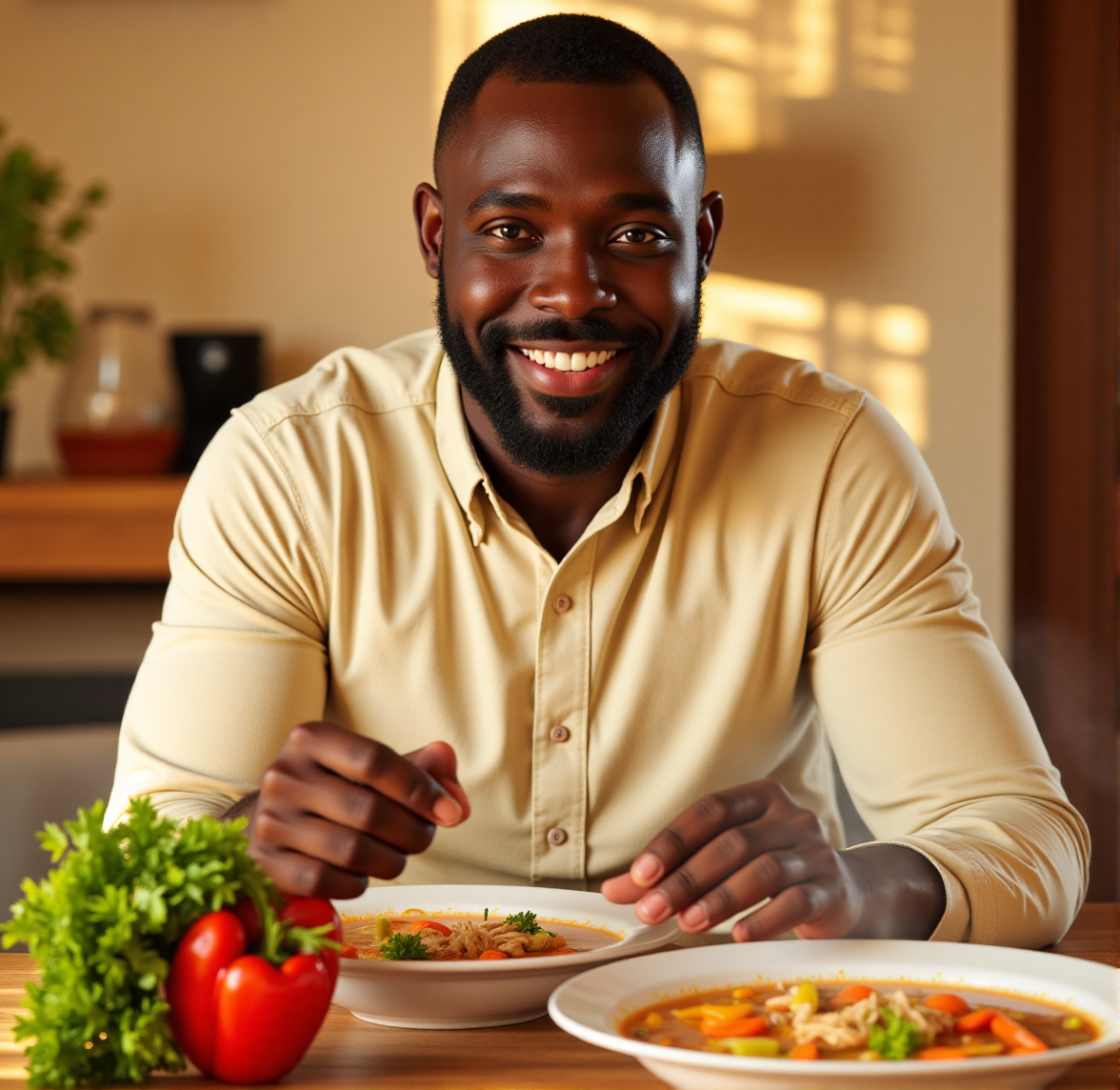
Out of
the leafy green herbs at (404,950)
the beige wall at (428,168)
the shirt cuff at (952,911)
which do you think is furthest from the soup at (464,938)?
the beige wall at (428,168)

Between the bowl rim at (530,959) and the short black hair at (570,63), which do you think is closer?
the bowl rim at (530,959)

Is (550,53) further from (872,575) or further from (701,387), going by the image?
(872,575)

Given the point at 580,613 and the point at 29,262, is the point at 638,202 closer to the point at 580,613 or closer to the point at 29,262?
the point at 580,613

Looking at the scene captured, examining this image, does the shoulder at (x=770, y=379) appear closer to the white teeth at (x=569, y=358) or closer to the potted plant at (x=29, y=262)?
the white teeth at (x=569, y=358)

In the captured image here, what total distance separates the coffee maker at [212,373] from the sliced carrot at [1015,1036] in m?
2.37

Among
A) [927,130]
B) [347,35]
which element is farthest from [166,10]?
[927,130]

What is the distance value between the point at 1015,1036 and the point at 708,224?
3.41 ft

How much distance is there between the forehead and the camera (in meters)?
1.37

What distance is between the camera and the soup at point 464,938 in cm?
95

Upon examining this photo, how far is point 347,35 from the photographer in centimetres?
311

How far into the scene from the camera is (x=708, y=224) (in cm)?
162

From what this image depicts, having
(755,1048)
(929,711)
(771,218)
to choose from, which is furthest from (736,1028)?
(771,218)

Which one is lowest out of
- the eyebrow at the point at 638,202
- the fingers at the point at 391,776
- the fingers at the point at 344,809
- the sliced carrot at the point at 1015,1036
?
the sliced carrot at the point at 1015,1036

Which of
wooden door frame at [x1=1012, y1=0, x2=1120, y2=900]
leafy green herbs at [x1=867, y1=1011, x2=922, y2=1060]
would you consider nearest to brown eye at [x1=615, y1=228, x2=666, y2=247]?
leafy green herbs at [x1=867, y1=1011, x2=922, y2=1060]
